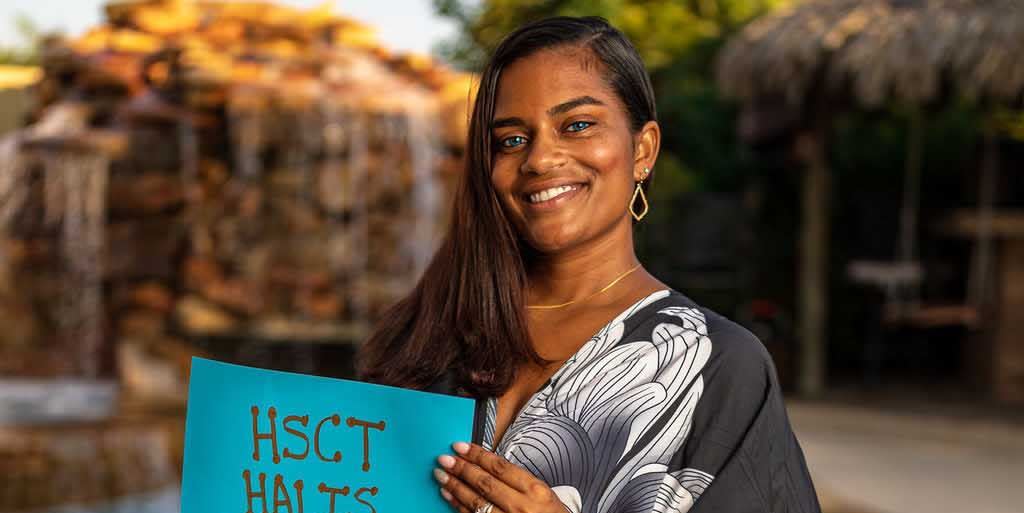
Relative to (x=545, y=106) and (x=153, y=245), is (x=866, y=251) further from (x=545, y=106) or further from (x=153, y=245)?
(x=545, y=106)

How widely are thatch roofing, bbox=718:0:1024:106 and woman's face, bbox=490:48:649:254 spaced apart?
17.9 ft

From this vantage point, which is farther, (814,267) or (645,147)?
(814,267)

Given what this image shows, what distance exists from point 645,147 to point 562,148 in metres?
0.13

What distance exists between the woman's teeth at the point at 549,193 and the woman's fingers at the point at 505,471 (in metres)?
0.31

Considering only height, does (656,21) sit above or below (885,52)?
above

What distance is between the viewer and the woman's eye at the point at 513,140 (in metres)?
1.37

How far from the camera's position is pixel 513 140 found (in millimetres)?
1379

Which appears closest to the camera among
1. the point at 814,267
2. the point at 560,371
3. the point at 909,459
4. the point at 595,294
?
the point at 560,371

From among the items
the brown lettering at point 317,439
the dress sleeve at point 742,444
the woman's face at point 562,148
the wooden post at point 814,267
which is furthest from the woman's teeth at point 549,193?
the wooden post at point 814,267

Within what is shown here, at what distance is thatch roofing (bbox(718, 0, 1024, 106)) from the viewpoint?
6.26 metres

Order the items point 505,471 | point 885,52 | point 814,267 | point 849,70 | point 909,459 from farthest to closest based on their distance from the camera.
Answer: point 814,267 < point 849,70 < point 885,52 < point 909,459 < point 505,471

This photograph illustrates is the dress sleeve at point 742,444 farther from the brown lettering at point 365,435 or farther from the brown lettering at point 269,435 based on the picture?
the brown lettering at point 269,435

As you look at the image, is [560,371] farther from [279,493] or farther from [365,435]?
[279,493]

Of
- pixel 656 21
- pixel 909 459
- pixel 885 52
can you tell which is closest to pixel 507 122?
pixel 909 459
